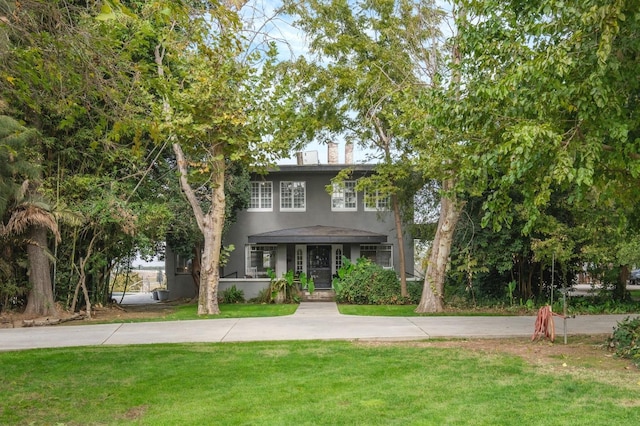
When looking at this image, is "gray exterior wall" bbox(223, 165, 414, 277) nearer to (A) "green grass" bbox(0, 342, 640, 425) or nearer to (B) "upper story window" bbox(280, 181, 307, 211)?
(B) "upper story window" bbox(280, 181, 307, 211)

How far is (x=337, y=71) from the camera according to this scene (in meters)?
18.7

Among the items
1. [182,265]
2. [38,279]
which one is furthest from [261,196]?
[38,279]

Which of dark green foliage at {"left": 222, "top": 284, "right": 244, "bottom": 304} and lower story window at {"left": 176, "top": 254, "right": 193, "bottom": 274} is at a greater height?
lower story window at {"left": 176, "top": 254, "right": 193, "bottom": 274}

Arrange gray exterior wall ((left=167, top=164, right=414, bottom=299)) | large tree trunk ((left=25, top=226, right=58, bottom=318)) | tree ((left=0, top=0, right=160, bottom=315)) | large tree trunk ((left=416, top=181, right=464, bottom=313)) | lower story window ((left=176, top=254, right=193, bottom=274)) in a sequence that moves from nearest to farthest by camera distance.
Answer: tree ((left=0, top=0, right=160, bottom=315)), large tree trunk ((left=25, top=226, right=58, bottom=318)), large tree trunk ((left=416, top=181, right=464, bottom=313)), gray exterior wall ((left=167, top=164, right=414, bottom=299)), lower story window ((left=176, top=254, right=193, bottom=274))

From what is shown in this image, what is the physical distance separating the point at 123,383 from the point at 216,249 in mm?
9323

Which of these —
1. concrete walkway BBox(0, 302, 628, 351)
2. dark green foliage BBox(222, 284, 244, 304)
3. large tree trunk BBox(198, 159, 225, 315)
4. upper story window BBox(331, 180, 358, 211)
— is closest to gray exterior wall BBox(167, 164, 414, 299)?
upper story window BBox(331, 180, 358, 211)

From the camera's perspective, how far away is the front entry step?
77.0ft

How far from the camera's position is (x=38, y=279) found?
631 inches

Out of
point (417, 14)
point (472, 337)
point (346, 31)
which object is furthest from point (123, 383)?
point (346, 31)

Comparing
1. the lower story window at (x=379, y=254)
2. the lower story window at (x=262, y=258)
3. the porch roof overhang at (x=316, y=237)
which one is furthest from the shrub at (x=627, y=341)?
the lower story window at (x=262, y=258)

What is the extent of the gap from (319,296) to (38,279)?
11655 millimetres

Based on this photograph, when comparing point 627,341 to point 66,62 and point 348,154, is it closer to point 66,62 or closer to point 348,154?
point 66,62

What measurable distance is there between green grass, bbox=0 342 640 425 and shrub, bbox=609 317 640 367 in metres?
1.56

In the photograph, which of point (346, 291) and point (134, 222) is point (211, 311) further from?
point (346, 291)
